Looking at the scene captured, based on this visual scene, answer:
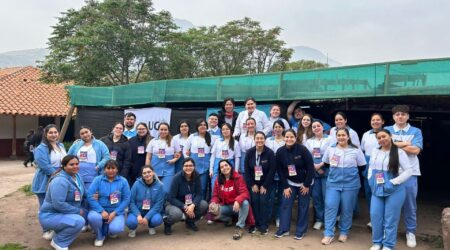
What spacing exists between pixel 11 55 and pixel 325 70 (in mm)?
195706

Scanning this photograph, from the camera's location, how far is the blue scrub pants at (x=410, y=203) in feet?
14.5

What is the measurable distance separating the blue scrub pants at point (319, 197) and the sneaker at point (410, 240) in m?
1.06

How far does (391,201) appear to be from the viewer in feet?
13.9

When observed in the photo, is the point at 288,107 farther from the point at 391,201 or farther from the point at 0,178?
the point at 0,178

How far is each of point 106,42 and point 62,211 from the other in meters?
10.2

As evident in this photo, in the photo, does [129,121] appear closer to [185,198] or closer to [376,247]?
[185,198]

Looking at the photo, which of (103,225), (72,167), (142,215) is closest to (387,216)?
(142,215)

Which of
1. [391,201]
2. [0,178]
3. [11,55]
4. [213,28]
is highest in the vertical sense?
[11,55]

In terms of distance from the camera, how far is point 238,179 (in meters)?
5.02

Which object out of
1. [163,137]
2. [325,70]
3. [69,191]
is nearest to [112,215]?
[69,191]

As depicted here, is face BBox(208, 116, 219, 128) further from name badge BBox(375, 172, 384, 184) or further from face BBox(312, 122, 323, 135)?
name badge BBox(375, 172, 384, 184)

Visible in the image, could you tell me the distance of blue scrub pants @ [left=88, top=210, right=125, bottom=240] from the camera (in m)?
4.52

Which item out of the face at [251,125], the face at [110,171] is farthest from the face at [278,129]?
the face at [110,171]

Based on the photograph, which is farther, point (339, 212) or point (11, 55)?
point (11, 55)
